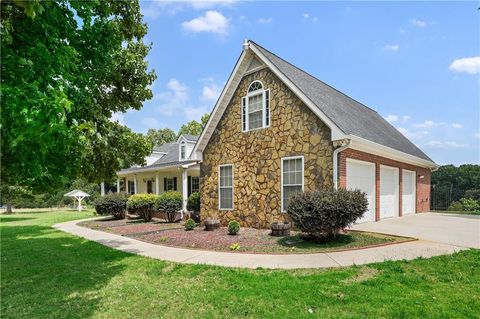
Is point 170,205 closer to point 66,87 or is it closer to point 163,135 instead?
Answer: point 66,87

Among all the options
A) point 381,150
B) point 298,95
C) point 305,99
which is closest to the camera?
point 305,99

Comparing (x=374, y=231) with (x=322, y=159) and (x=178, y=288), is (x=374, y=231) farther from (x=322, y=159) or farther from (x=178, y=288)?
(x=178, y=288)

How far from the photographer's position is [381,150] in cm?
1263

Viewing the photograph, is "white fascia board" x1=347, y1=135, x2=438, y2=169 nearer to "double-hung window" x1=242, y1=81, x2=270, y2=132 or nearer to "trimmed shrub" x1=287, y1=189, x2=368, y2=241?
"trimmed shrub" x1=287, y1=189, x2=368, y2=241

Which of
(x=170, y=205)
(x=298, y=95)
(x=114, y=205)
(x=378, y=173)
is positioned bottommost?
(x=114, y=205)

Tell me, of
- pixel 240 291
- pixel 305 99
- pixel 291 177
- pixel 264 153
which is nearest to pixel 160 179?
pixel 264 153

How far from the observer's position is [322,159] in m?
11.1

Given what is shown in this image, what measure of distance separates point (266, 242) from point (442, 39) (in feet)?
28.0

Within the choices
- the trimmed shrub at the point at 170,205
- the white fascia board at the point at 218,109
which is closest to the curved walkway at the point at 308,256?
the white fascia board at the point at 218,109

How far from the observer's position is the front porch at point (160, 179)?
21.4 m

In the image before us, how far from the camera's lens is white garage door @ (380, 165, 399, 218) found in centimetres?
1373

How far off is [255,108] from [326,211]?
236 inches

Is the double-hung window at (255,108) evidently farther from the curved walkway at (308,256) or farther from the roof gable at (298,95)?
the curved walkway at (308,256)

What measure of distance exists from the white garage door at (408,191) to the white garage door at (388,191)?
1331mm
